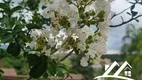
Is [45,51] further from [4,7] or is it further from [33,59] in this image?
[4,7]

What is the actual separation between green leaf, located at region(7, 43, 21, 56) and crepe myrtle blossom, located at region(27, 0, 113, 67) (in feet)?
0.51

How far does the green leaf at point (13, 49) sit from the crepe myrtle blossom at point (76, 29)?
157mm

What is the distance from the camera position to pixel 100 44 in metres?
0.69

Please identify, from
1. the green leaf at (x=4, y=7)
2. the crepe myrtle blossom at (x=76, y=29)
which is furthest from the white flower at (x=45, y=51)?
the green leaf at (x=4, y=7)

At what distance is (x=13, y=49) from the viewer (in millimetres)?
862

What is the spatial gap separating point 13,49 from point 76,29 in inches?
Result: 9.5

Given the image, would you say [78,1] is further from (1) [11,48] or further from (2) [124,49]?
(2) [124,49]

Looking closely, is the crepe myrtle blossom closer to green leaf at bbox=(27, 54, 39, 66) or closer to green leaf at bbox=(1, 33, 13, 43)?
green leaf at bbox=(27, 54, 39, 66)

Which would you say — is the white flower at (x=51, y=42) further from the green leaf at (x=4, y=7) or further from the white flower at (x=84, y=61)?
the green leaf at (x=4, y=7)

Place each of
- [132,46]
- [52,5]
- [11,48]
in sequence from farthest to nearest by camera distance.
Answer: [132,46]
[11,48]
[52,5]

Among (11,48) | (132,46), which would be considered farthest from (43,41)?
(132,46)

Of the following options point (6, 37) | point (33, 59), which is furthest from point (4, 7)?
point (33, 59)

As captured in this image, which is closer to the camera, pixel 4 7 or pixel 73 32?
pixel 73 32

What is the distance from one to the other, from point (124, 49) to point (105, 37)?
A: 1192 cm
